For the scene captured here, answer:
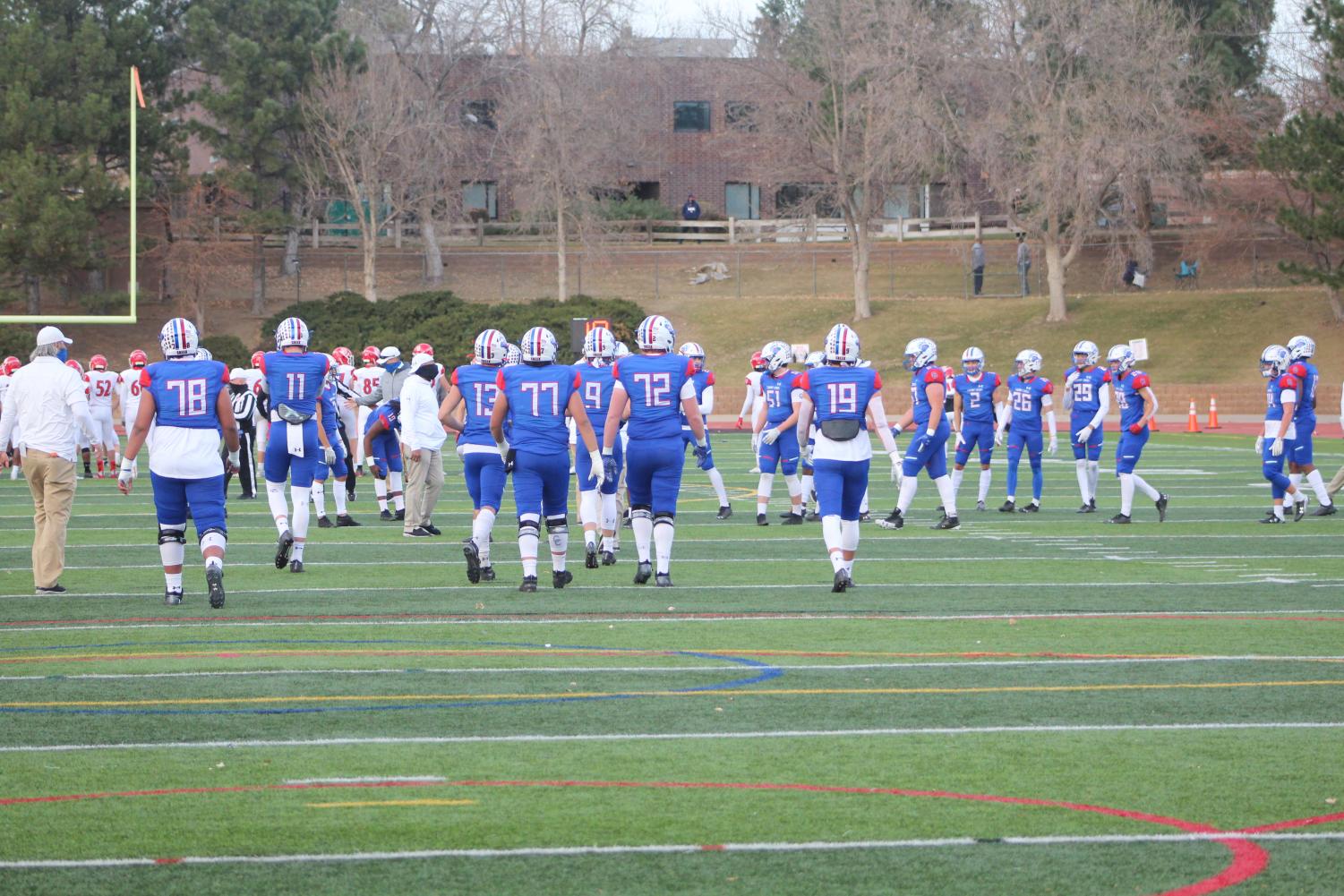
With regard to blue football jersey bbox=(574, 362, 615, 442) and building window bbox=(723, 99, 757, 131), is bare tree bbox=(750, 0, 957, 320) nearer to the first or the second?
building window bbox=(723, 99, 757, 131)

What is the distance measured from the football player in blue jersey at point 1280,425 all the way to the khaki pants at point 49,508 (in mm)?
11566

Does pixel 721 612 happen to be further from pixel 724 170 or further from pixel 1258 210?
pixel 724 170

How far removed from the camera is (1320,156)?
3956cm

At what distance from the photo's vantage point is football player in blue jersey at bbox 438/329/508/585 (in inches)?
505

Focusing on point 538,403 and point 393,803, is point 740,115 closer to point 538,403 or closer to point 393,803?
point 538,403

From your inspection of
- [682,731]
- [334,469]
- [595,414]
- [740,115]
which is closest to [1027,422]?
[595,414]

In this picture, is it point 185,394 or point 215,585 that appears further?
point 215,585

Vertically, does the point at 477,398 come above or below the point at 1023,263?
below

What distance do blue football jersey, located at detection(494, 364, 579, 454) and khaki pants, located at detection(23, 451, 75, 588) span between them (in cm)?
329

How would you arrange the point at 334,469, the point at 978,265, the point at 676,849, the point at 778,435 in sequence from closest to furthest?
1. the point at 676,849
2. the point at 334,469
3. the point at 778,435
4. the point at 978,265

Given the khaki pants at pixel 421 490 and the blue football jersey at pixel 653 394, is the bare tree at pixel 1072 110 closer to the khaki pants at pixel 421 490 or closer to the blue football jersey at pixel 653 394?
the khaki pants at pixel 421 490

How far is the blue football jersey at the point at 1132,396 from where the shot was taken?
733 inches

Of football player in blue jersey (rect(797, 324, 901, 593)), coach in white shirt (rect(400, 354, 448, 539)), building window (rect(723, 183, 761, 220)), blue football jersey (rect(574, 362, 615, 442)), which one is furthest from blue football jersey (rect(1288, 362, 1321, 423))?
building window (rect(723, 183, 761, 220))

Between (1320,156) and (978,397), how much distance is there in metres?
22.8
